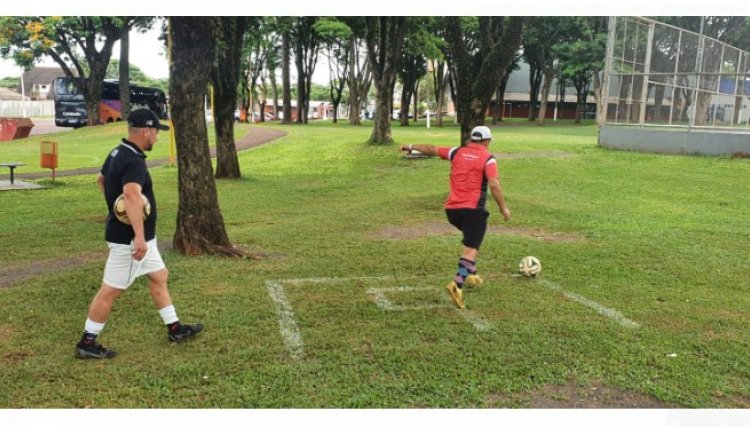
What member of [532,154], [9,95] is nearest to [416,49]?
[532,154]

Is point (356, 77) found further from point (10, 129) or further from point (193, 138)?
point (193, 138)

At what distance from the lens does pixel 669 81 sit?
20.4 metres

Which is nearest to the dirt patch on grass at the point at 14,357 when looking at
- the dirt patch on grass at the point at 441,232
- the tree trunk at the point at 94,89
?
the dirt patch on grass at the point at 441,232

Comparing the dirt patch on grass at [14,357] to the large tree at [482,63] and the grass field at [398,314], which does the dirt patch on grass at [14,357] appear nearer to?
the grass field at [398,314]

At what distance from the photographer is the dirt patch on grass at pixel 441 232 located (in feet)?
29.5

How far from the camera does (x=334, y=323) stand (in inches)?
201

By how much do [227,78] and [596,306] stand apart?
10.4 meters

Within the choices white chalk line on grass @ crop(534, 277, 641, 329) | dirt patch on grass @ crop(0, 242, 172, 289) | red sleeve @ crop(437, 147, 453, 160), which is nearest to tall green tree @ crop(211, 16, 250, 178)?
dirt patch on grass @ crop(0, 242, 172, 289)

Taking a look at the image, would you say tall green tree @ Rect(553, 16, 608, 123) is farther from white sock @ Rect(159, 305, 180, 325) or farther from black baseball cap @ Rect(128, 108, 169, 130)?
white sock @ Rect(159, 305, 180, 325)

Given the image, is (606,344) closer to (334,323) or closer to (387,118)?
(334,323)

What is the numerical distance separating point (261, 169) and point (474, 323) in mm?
14445

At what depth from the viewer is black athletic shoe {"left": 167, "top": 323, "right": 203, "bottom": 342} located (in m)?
4.60

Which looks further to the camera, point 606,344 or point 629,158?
point 629,158

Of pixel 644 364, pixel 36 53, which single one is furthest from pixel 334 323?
pixel 36 53
